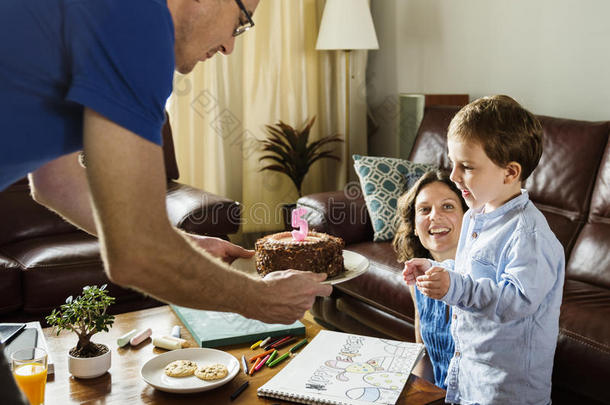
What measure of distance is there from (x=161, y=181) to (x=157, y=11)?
0.74ft

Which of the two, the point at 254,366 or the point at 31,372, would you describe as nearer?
the point at 31,372

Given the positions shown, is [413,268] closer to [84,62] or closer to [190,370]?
[190,370]

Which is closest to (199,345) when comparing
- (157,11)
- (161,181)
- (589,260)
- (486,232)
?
(486,232)

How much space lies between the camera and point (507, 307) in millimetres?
1377

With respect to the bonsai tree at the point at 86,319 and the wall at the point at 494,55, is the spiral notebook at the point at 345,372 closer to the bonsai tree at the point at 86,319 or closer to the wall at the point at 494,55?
the bonsai tree at the point at 86,319

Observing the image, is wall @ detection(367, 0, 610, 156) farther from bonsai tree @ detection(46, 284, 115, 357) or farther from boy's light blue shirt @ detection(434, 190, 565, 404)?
bonsai tree @ detection(46, 284, 115, 357)

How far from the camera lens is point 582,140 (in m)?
2.54

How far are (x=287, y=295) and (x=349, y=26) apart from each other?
300 centimetres

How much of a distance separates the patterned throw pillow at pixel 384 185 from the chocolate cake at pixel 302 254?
2.77 ft

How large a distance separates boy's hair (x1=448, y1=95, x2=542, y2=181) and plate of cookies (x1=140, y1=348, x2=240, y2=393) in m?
0.78

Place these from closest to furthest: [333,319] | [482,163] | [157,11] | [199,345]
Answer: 1. [157,11]
2. [482,163]
3. [199,345]
4. [333,319]

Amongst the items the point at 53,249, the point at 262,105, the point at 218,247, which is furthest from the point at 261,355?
the point at 262,105

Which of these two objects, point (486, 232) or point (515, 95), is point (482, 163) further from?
point (515, 95)

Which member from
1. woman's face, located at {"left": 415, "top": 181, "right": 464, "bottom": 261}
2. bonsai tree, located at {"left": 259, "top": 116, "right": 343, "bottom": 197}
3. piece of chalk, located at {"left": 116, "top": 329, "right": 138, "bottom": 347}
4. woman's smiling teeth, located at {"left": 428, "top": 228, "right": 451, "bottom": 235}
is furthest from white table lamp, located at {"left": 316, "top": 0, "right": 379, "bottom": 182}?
piece of chalk, located at {"left": 116, "top": 329, "right": 138, "bottom": 347}
